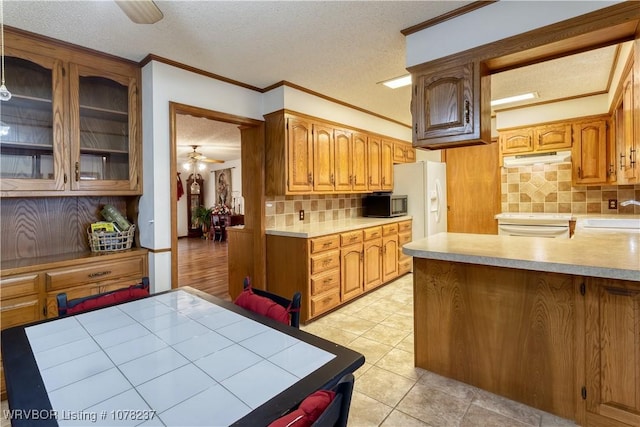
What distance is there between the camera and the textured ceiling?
190 centimetres

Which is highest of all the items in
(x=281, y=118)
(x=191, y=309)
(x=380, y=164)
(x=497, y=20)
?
(x=497, y=20)

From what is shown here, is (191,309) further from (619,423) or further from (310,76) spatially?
(310,76)

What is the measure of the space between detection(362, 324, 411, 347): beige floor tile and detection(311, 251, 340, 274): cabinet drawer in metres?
0.73

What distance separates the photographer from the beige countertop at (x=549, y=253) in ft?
4.86

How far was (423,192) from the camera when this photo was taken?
4570mm

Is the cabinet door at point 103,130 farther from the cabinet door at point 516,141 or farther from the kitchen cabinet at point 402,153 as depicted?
the cabinet door at point 516,141

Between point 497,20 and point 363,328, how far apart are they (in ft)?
8.50

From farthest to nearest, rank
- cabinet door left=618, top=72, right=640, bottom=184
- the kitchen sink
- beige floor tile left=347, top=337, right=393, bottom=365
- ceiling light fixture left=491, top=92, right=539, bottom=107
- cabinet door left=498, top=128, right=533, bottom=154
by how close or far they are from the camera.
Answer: cabinet door left=498, top=128, right=533, bottom=154, ceiling light fixture left=491, top=92, right=539, bottom=107, the kitchen sink, beige floor tile left=347, top=337, right=393, bottom=365, cabinet door left=618, top=72, right=640, bottom=184

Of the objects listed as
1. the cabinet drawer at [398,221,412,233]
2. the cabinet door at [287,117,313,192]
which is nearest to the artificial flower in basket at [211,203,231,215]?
the cabinet drawer at [398,221,412,233]

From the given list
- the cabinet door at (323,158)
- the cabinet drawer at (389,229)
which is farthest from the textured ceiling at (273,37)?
the cabinet drawer at (389,229)

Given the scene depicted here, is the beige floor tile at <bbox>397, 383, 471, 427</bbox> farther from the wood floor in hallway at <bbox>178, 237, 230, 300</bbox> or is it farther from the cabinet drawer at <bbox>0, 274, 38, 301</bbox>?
the wood floor in hallway at <bbox>178, 237, 230, 300</bbox>

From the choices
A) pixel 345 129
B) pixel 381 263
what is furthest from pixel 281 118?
pixel 381 263

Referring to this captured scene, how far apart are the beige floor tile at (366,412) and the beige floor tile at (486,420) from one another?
1.38ft

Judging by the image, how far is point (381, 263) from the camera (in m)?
4.06
